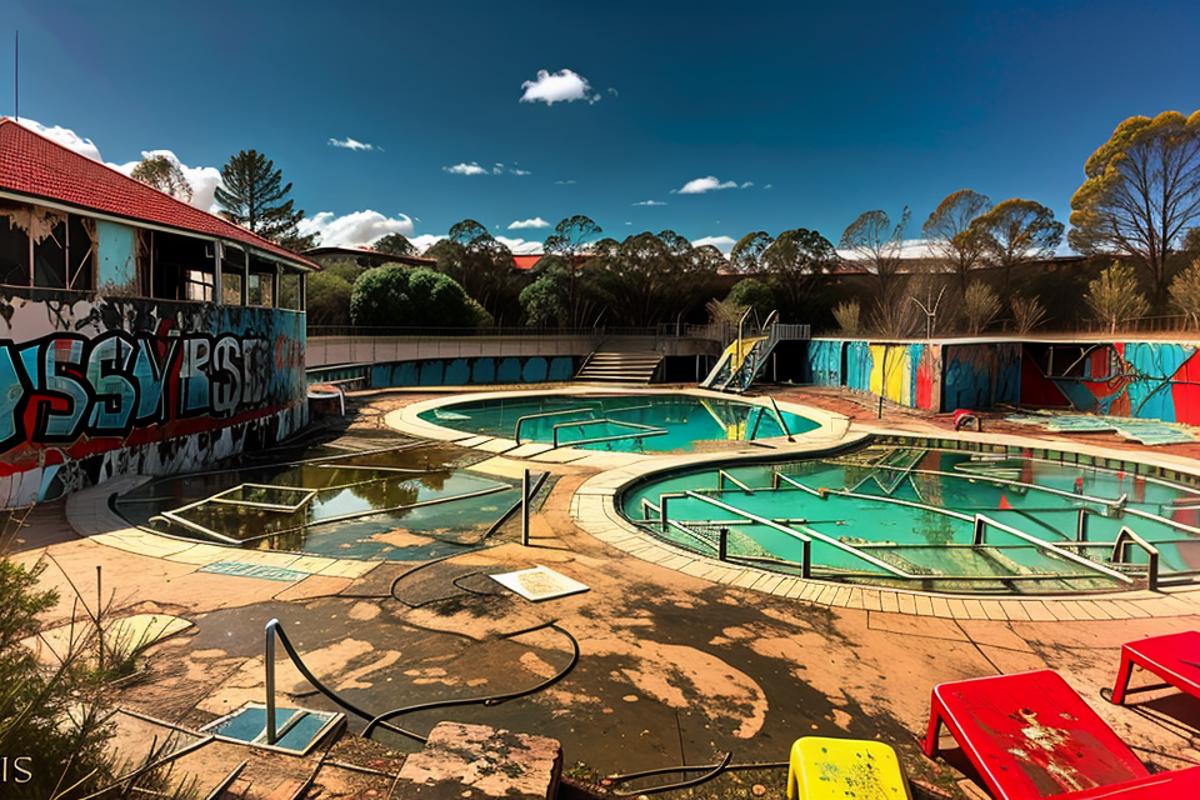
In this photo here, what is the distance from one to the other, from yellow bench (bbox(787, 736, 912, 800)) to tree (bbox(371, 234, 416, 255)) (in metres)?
55.0

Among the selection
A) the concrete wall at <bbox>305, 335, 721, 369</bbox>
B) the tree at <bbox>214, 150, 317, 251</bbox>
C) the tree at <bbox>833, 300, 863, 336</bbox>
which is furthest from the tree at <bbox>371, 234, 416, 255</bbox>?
the tree at <bbox>833, 300, 863, 336</bbox>

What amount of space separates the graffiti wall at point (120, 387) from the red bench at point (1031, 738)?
36.8 ft

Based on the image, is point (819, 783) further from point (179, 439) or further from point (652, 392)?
point (652, 392)

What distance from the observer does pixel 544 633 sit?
5043 millimetres

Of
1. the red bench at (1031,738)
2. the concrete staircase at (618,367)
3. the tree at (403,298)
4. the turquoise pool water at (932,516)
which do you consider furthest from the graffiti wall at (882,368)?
the tree at (403,298)

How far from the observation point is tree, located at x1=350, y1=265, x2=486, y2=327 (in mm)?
31312

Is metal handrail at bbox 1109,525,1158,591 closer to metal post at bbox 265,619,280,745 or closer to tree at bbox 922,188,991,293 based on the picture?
metal post at bbox 265,619,280,745

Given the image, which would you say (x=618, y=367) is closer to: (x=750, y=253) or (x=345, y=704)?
(x=750, y=253)

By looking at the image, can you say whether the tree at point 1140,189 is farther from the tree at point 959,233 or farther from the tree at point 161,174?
the tree at point 161,174

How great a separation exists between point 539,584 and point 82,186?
1026 cm

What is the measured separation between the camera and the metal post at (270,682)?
320cm

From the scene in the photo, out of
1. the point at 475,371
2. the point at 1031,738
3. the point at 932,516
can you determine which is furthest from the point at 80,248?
the point at 475,371

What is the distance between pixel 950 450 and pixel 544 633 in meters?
13.7

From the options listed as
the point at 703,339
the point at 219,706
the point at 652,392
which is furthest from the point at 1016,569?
the point at 703,339
